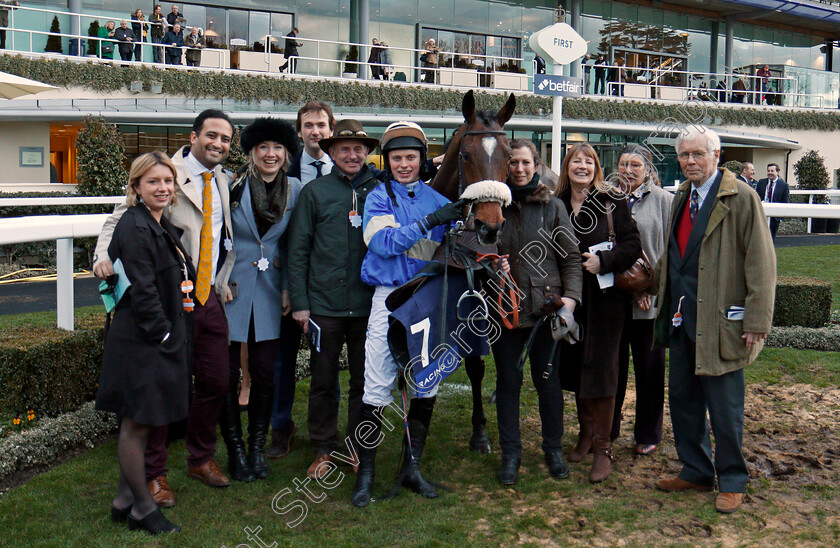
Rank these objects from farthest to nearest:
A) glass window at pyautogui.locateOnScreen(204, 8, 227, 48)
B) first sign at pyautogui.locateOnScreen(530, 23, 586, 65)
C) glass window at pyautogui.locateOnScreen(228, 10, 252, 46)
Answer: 1. glass window at pyautogui.locateOnScreen(228, 10, 252, 46)
2. glass window at pyautogui.locateOnScreen(204, 8, 227, 48)
3. first sign at pyautogui.locateOnScreen(530, 23, 586, 65)

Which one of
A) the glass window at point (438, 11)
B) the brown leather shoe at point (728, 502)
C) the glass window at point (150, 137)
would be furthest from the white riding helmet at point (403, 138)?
the glass window at point (438, 11)

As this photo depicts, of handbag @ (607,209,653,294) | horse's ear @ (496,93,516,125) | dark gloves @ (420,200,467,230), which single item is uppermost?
horse's ear @ (496,93,516,125)

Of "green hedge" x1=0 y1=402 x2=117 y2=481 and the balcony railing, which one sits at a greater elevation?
the balcony railing

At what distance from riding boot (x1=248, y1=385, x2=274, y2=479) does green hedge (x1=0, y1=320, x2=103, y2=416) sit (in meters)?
1.31

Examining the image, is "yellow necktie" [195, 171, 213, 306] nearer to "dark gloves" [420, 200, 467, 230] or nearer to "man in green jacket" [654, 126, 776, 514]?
"dark gloves" [420, 200, 467, 230]

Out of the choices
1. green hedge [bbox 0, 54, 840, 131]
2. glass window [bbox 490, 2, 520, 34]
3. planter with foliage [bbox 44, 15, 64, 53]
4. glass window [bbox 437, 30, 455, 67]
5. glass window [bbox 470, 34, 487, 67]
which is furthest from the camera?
glass window [bbox 490, 2, 520, 34]

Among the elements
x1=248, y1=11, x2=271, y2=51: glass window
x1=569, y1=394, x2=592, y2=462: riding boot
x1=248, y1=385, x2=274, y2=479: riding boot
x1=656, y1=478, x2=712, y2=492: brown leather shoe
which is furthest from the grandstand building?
x1=656, y1=478, x2=712, y2=492: brown leather shoe

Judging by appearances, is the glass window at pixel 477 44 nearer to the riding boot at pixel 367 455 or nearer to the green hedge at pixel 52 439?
the green hedge at pixel 52 439

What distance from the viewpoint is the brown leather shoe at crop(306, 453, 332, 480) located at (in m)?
4.18

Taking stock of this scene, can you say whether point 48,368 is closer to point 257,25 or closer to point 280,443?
point 280,443

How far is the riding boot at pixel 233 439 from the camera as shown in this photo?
4176 mm

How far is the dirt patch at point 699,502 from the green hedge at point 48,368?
2.70 m

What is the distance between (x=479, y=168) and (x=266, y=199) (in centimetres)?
121

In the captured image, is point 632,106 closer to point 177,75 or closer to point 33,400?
point 177,75
